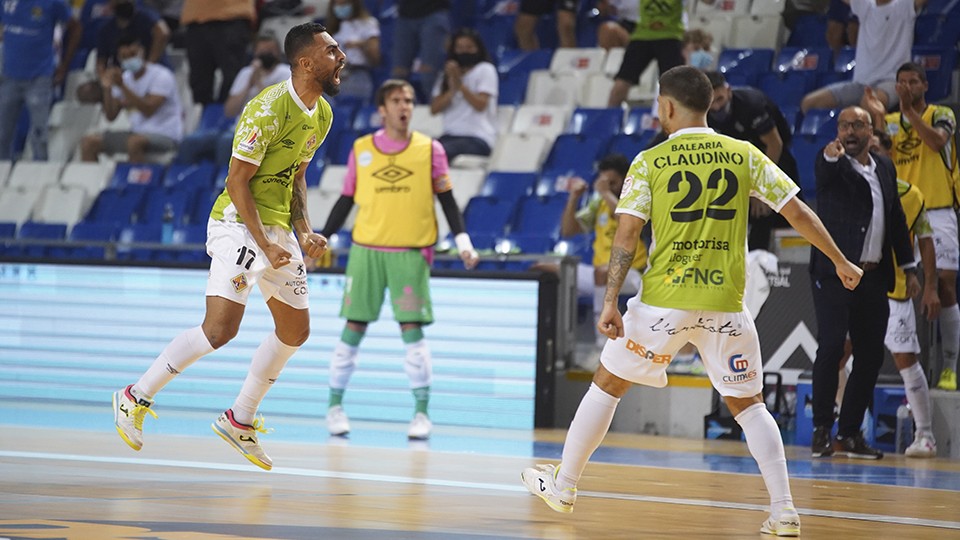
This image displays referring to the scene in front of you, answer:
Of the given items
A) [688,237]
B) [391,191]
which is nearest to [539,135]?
[391,191]

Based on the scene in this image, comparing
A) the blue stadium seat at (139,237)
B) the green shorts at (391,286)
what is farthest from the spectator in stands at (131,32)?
the green shorts at (391,286)

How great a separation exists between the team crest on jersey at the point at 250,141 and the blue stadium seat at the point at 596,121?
7.86 meters

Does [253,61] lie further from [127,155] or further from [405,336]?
[405,336]

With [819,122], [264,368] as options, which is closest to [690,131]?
[264,368]

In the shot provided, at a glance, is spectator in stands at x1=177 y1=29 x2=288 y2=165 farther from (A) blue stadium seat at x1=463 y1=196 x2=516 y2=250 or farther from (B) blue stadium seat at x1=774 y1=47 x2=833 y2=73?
(B) blue stadium seat at x1=774 y1=47 x2=833 y2=73

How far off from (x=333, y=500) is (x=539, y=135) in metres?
9.31

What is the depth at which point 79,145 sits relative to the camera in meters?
17.5

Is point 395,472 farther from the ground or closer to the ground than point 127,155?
closer to the ground

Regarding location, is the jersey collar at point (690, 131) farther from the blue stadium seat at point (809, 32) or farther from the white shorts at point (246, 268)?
the blue stadium seat at point (809, 32)

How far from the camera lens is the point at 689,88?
5.55 metres

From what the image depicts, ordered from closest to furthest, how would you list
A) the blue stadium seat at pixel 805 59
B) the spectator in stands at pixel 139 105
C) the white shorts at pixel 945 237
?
the white shorts at pixel 945 237 → the blue stadium seat at pixel 805 59 → the spectator in stands at pixel 139 105

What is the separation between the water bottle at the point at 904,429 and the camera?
1008 cm

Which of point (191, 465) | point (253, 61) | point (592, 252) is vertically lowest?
point (191, 465)

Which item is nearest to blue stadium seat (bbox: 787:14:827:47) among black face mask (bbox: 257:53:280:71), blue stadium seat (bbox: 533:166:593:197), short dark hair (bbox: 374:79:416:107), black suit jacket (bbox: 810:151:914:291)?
blue stadium seat (bbox: 533:166:593:197)
